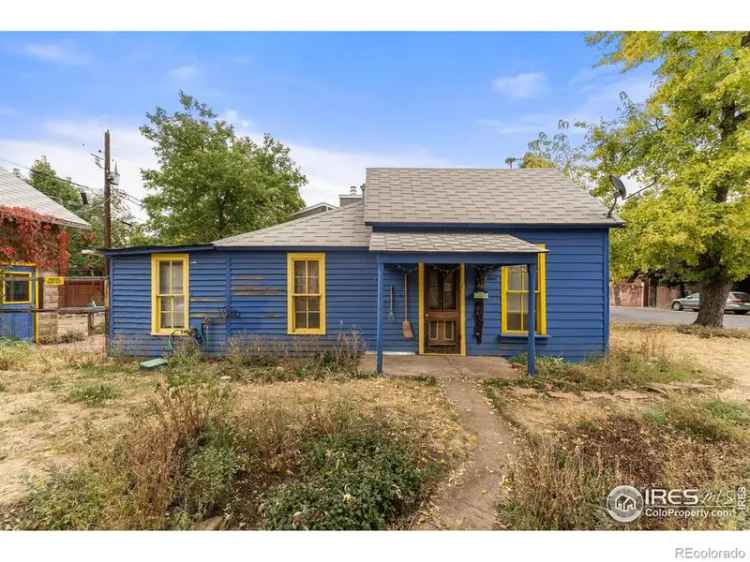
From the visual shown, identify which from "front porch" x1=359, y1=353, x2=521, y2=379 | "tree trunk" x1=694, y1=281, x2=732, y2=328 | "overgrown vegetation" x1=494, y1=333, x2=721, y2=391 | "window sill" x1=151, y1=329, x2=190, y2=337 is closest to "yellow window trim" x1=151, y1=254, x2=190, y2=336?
"window sill" x1=151, y1=329, x2=190, y2=337

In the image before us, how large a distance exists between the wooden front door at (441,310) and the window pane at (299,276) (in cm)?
282

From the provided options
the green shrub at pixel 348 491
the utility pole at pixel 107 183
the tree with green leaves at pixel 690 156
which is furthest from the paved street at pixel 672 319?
the utility pole at pixel 107 183

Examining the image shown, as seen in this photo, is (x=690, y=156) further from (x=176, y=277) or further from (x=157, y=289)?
(x=157, y=289)

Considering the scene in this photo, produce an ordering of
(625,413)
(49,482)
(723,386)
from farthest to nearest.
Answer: (723,386) < (625,413) < (49,482)

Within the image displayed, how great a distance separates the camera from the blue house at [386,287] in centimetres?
677

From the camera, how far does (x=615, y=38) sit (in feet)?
29.2

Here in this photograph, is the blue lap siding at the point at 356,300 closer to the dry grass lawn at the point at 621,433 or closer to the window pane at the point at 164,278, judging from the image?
the window pane at the point at 164,278

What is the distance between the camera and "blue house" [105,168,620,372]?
22.2 ft

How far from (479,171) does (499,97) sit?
8.28 feet

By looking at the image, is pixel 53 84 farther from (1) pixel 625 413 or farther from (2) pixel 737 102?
(2) pixel 737 102

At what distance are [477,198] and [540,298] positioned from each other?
280 cm

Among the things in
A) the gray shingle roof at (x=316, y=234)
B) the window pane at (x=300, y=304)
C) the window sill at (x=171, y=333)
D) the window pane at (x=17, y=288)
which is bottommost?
the window sill at (x=171, y=333)

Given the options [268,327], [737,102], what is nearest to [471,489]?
[268,327]
